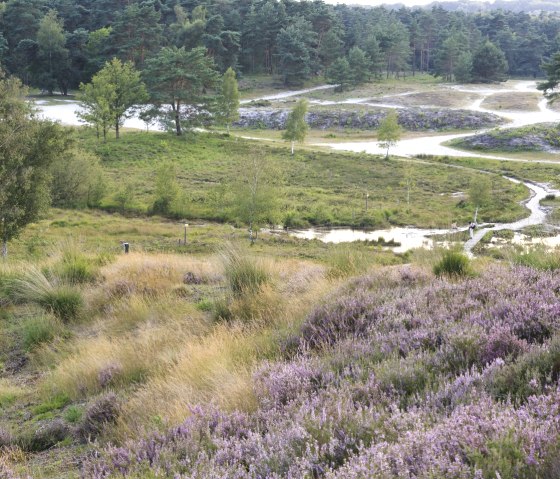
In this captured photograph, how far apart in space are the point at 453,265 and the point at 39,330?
226 inches

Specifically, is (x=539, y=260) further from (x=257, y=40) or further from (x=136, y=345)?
(x=257, y=40)

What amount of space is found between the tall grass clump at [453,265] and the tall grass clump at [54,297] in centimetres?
544

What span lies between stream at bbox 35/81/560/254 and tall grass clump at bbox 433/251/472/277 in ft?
6.76

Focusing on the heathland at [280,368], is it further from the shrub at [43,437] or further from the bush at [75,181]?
the bush at [75,181]

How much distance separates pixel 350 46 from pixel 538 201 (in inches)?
3498

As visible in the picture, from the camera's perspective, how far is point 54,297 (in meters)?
8.41

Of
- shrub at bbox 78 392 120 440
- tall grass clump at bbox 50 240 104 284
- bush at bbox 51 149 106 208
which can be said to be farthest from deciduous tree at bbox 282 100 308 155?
shrub at bbox 78 392 120 440

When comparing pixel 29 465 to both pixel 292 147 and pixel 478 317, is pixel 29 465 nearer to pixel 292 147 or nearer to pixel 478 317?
pixel 478 317

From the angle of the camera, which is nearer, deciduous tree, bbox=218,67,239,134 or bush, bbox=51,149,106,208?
bush, bbox=51,149,106,208

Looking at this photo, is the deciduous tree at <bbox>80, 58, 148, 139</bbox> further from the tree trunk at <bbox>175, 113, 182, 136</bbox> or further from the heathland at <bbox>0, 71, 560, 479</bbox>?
the heathland at <bbox>0, 71, 560, 479</bbox>

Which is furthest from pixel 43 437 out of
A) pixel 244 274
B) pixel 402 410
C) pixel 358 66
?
pixel 358 66

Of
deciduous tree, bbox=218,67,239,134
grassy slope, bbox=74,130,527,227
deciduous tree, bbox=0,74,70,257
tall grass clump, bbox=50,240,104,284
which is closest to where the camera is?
tall grass clump, bbox=50,240,104,284

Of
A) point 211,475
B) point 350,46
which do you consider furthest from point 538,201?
point 350,46

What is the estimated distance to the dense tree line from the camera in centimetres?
8369
